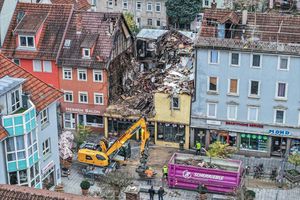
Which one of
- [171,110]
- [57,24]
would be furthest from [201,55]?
[57,24]

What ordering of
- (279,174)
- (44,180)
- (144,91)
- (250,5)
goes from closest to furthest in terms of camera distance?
(44,180) < (279,174) < (144,91) < (250,5)

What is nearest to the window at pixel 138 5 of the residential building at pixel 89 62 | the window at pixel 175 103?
the residential building at pixel 89 62

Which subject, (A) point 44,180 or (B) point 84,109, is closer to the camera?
(A) point 44,180

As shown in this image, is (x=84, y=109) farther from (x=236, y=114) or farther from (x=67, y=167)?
(x=236, y=114)

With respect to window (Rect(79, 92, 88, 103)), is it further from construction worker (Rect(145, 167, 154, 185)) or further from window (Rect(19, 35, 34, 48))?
construction worker (Rect(145, 167, 154, 185))

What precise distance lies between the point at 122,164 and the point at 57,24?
64.6 feet

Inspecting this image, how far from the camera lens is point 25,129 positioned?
1951 inches

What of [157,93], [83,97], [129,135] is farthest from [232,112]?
[83,97]

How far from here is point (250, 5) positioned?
108 meters

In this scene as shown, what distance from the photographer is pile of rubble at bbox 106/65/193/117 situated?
7075cm

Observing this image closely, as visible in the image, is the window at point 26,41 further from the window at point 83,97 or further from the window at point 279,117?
the window at point 279,117

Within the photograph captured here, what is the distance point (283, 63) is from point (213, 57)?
7728 millimetres

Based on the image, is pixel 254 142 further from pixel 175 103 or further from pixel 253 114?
pixel 175 103

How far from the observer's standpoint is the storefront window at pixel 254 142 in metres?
67.9
